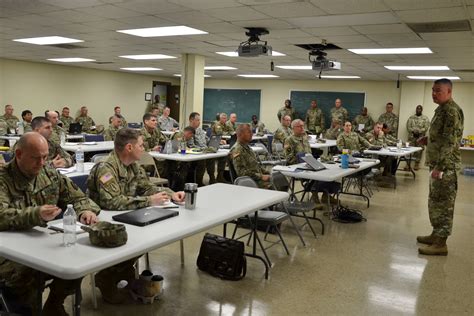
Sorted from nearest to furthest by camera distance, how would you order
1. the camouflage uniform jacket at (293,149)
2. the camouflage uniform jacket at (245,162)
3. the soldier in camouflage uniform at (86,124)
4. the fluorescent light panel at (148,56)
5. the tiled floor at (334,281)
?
1. the tiled floor at (334,281)
2. the camouflage uniform jacket at (245,162)
3. the camouflage uniform jacket at (293,149)
4. the fluorescent light panel at (148,56)
5. the soldier in camouflage uniform at (86,124)

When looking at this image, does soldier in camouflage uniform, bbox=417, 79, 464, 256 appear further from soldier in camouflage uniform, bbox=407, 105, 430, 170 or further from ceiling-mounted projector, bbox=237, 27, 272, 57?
soldier in camouflage uniform, bbox=407, 105, 430, 170

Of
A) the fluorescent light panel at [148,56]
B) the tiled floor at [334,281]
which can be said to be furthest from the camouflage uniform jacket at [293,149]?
the fluorescent light panel at [148,56]

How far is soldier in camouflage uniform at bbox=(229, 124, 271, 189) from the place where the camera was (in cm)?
497

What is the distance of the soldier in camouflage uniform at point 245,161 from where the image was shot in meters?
4.97

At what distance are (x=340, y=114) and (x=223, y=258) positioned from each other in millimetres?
11172

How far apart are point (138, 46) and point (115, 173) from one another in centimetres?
624

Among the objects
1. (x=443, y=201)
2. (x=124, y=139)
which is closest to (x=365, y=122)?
(x=443, y=201)

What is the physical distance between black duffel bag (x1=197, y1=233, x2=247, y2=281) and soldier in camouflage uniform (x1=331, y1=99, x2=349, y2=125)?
35.6ft

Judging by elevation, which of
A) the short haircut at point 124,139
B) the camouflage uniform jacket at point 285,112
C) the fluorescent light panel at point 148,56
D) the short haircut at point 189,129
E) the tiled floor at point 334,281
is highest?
the fluorescent light panel at point 148,56

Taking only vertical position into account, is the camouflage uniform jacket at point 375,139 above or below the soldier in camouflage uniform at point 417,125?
below

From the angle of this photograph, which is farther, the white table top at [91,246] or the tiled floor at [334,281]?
the tiled floor at [334,281]

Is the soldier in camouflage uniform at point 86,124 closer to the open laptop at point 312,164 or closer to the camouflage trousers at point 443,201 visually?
the open laptop at point 312,164

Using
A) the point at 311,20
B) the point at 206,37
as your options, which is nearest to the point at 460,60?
the point at 311,20

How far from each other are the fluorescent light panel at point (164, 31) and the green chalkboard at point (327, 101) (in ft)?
28.2
